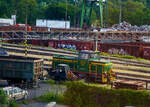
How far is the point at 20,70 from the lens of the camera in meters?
20.8

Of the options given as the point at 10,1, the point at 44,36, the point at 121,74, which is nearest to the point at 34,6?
the point at 10,1

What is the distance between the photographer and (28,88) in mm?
19875

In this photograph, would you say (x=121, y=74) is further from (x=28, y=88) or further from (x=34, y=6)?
(x=34, y=6)

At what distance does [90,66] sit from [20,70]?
16.9 feet

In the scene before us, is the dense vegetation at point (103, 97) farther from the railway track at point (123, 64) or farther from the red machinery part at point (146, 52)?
the red machinery part at point (146, 52)

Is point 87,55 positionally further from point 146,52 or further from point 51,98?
point 146,52

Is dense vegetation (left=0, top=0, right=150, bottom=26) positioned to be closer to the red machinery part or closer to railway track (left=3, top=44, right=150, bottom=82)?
the red machinery part

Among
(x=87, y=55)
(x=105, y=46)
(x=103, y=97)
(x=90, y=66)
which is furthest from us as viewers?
(x=105, y=46)

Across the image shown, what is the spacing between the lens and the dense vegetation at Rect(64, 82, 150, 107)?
57.4 feet

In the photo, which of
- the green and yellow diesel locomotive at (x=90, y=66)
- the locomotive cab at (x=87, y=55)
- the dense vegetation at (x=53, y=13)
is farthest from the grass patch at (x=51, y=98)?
the dense vegetation at (x=53, y=13)

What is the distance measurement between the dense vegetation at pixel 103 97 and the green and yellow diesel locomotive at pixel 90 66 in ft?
10.4

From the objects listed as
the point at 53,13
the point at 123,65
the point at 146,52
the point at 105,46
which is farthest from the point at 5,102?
the point at 53,13

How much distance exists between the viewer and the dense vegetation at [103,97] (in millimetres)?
17484

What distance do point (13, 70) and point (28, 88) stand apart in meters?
1.94
